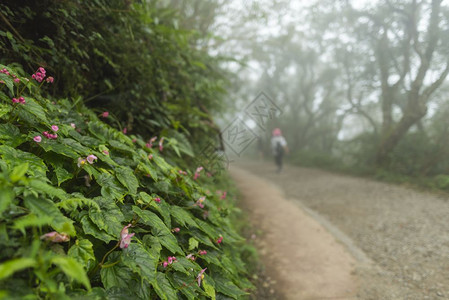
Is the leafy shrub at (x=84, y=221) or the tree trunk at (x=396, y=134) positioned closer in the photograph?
the leafy shrub at (x=84, y=221)

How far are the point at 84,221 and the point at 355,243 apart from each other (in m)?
3.55

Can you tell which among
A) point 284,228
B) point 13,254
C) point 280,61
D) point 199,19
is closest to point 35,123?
point 13,254

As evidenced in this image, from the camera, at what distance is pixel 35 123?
140 centimetres

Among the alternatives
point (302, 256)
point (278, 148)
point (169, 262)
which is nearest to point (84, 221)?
point (169, 262)

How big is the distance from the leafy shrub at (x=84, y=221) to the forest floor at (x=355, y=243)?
Answer: 117 cm

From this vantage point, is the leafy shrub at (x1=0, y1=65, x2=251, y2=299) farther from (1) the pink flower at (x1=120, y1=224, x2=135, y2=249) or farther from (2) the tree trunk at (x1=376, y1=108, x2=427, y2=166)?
(2) the tree trunk at (x1=376, y1=108, x2=427, y2=166)

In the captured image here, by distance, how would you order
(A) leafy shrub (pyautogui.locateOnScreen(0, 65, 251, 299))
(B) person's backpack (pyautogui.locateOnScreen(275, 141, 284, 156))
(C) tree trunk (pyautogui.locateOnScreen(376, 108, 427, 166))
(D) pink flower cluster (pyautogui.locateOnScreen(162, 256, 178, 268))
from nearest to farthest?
(A) leafy shrub (pyautogui.locateOnScreen(0, 65, 251, 299)) → (D) pink flower cluster (pyautogui.locateOnScreen(162, 256, 178, 268)) → (C) tree trunk (pyautogui.locateOnScreen(376, 108, 427, 166)) → (B) person's backpack (pyautogui.locateOnScreen(275, 141, 284, 156))

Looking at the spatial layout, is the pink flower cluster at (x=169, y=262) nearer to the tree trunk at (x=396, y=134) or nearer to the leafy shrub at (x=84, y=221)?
the leafy shrub at (x=84, y=221)

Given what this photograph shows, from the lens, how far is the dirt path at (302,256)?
2436 mm

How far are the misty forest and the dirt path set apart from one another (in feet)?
0.07

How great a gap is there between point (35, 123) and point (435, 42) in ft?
31.1

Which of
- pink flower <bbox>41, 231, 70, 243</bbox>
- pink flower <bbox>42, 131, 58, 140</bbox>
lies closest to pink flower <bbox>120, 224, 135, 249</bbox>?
pink flower <bbox>41, 231, 70, 243</bbox>

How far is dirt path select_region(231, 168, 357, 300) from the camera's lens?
95.9 inches

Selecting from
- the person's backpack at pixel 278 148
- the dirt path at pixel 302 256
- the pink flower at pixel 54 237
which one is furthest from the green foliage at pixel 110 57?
the person's backpack at pixel 278 148
